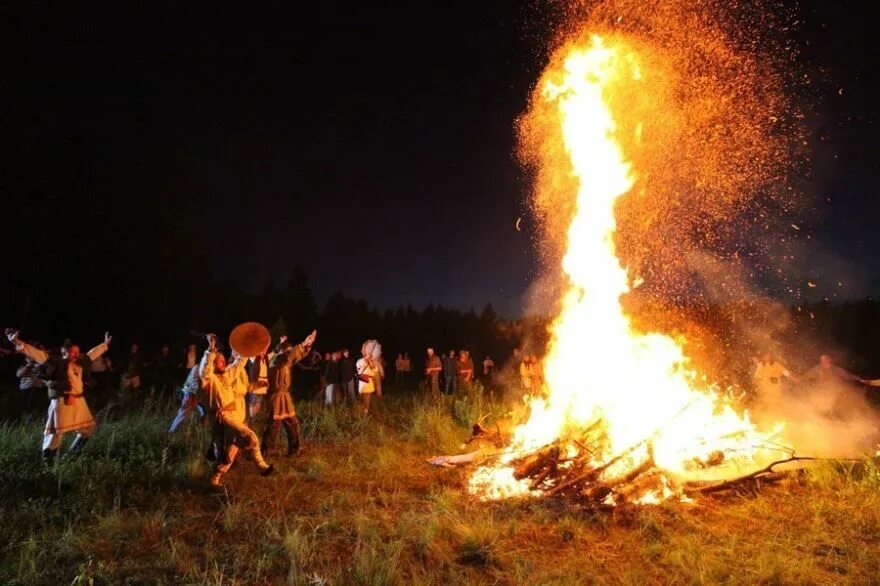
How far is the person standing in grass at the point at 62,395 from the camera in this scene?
7500 millimetres

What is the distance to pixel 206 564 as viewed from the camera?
15.3 feet

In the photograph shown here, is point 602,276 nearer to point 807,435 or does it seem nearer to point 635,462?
point 635,462

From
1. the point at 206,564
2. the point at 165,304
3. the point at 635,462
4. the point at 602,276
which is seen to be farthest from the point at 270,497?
the point at 165,304

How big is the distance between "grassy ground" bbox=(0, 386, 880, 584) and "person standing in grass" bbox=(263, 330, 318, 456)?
757mm

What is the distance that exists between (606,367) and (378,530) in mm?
4688

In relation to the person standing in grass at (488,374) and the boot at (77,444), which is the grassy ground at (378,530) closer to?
the boot at (77,444)

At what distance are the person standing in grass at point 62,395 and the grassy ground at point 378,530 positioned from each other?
46 centimetres

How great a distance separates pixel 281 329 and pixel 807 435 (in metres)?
15.6

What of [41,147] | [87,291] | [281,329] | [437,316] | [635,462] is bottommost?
[635,462]

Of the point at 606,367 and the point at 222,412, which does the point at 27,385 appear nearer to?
the point at 222,412

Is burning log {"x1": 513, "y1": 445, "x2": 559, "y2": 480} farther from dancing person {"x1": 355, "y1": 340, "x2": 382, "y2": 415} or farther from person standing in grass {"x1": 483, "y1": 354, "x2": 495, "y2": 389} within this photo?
person standing in grass {"x1": 483, "y1": 354, "x2": 495, "y2": 389}

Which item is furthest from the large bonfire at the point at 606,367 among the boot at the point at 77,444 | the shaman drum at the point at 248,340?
the boot at the point at 77,444

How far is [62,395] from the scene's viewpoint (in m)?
7.62

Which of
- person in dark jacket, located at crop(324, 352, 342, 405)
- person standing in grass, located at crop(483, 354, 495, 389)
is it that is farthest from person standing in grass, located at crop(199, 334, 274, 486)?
person standing in grass, located at crop(483, 354, 495, 389)
